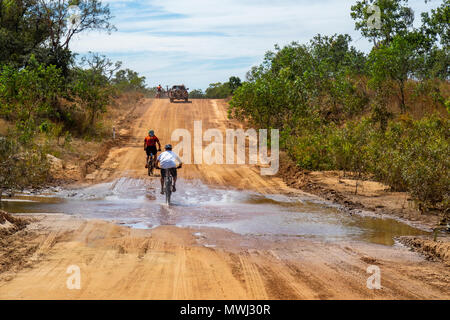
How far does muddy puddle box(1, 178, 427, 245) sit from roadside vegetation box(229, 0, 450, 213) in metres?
2.59

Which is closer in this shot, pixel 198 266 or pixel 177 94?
pixel 198 266

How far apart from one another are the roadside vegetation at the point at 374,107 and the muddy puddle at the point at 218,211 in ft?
8.48

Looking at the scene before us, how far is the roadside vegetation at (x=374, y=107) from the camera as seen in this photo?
16.2 m

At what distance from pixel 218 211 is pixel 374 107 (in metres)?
14.6

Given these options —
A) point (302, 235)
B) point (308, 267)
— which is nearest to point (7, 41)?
point (302, 235)

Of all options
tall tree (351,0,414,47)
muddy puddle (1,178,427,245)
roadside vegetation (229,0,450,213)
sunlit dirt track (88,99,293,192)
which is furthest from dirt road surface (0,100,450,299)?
tall tree (351,0,414,47)

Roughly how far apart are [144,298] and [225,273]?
1.72 meters

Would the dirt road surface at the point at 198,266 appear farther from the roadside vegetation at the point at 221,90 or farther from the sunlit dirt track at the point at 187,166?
the roadside vegetation at the point at 221,90

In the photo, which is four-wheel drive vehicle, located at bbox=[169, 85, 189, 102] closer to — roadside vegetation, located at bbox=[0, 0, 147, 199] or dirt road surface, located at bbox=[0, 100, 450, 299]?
roadside vegetation, located at bbox=[0, 0, 147, 199]

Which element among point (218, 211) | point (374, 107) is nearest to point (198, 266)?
point (218, 211)

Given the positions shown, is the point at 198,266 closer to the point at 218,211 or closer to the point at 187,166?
the point at 218,211

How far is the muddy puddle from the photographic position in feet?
40.4

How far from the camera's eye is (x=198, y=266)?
28.2 ft
